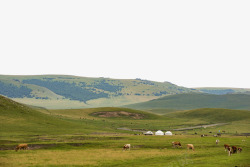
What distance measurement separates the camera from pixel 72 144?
231 feet

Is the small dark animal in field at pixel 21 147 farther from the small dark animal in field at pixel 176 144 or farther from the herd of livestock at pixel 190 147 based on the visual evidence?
the small dark animal in field at pixel 176 144

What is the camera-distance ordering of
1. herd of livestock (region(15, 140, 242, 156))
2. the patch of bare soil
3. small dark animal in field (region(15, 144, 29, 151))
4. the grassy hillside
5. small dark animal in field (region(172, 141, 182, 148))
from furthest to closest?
the patch of bare soil → the grassy hillside → small dark animal in field (region(172, 141, 182, 148)) → small dark animal in field (region(15, 144, 29, 151)) → herd of livestock (region(15, 140, 242, 156))

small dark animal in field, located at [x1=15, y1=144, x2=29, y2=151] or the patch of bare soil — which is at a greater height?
small dark animal in field, located at [x1=15, y1=144, x2=29, y2=151]

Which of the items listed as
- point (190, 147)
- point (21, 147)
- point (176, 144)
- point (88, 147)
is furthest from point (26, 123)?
point (190, 147)

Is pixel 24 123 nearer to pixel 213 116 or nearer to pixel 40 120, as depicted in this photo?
pixel 40 120

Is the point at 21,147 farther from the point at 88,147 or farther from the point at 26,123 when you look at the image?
the point at 26,123

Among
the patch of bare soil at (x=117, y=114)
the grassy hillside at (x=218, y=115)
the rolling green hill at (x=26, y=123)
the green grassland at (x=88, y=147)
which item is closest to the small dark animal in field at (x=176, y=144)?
the green grassland at (x=88, y=147)

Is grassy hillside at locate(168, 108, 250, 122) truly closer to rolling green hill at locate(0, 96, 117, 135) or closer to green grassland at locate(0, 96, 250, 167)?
green grassland at locate(0, 96, 250, 167)

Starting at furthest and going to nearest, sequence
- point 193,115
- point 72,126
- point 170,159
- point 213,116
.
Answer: point 193,115 < point 213,116 < point 72,126 < point 170,159

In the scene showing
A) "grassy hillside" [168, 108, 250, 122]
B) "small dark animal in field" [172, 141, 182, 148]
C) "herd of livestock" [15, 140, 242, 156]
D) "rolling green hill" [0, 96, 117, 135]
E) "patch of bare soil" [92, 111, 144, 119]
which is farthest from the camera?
"patch of bare soil" [92, 111, 144, 119]

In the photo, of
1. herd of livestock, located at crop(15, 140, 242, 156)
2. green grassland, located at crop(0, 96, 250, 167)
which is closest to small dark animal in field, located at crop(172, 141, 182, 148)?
herd of livestock, located at crop(15, 140, 242, 156)

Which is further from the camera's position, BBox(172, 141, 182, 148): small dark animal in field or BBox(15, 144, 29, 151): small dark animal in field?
BBox(172, 141, 182, 148): small dark animal in field

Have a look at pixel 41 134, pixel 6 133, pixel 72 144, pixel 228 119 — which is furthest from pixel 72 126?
pixel 228 119

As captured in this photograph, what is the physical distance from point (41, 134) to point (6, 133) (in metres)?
9.67
